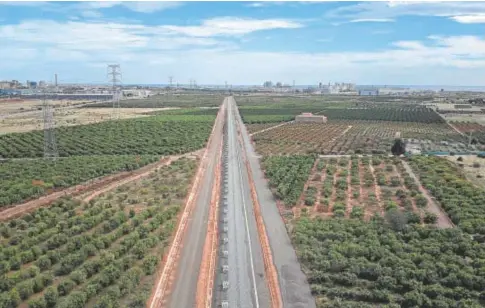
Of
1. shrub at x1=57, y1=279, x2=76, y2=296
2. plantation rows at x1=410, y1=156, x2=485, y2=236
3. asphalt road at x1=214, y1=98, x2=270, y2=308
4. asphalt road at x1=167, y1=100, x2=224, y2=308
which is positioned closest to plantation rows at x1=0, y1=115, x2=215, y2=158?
asphalt road at x1=167, y1=100, x2=224, y2=308

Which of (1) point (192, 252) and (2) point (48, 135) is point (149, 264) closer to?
(1) point (192, 252)

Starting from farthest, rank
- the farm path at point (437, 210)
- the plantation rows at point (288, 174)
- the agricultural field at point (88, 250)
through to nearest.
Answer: the plantation rows at point (288, 174) → the farm path at point (437, 210) → the agricultural field at point (88, 250)

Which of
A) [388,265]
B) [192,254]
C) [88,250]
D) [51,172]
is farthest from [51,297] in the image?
[51,172]

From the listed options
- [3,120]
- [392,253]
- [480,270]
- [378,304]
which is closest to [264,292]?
[378,304]

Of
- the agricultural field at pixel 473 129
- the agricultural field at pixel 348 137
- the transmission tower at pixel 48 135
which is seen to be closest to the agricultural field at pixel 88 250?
the transmission tower at pixel 48 135

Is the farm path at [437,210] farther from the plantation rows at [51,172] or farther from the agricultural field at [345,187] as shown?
the plantation rows at [51,172]
